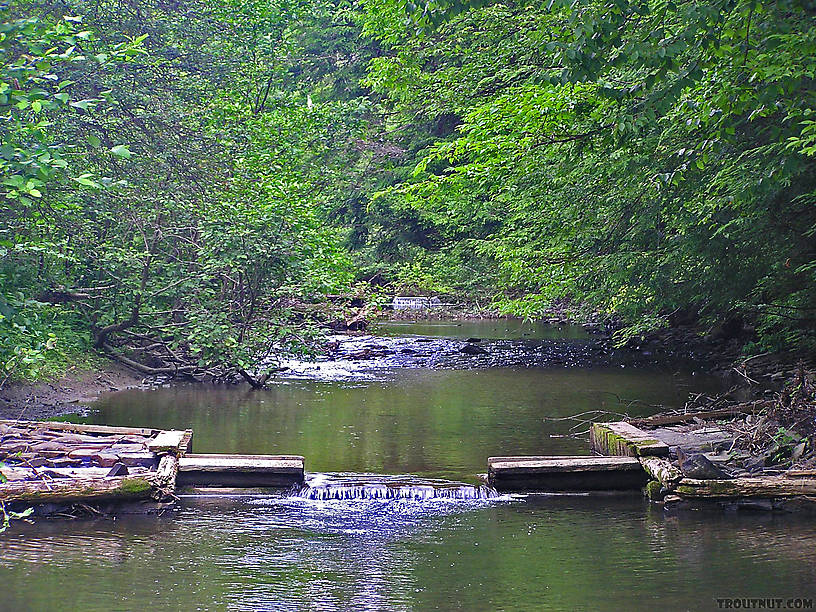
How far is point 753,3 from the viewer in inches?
273

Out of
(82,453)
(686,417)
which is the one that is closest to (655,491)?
(686,417)

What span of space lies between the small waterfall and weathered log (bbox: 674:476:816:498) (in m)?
2.14

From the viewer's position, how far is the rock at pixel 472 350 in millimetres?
23631

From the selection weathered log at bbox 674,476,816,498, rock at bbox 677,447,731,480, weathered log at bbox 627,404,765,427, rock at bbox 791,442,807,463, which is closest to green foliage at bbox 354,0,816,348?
weathered log at bbox 627,404,765,427

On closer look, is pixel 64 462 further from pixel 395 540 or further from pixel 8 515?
pixel 395 540

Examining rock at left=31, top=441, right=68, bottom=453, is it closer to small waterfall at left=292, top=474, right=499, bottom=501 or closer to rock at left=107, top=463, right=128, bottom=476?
rock at left=107, top=463, right=128, bottom=476

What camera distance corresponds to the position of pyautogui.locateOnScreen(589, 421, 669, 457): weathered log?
11.2 metres

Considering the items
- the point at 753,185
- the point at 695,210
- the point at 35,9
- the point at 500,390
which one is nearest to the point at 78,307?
the point at 35,9

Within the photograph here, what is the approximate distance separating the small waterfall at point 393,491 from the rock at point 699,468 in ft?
6.68

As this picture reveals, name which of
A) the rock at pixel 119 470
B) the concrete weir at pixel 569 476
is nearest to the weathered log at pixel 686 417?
the concrete weir at pixel 569 476

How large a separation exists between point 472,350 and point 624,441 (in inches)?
483

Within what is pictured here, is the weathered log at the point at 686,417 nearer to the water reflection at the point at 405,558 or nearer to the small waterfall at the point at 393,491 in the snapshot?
the water reflection at the point at 405,558

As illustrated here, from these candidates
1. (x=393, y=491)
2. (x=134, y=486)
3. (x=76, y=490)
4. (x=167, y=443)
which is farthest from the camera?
(x=167, y=443)

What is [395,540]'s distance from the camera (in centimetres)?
893
